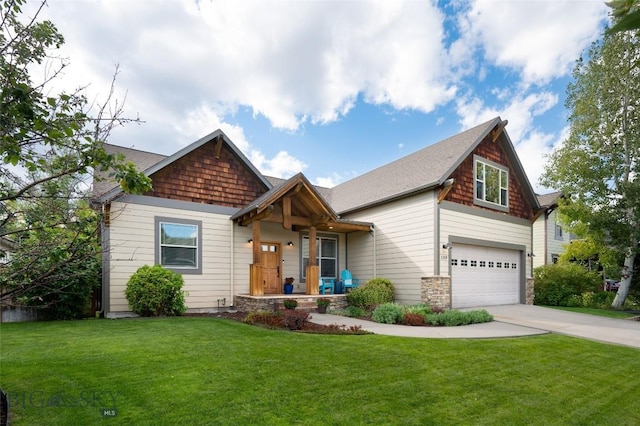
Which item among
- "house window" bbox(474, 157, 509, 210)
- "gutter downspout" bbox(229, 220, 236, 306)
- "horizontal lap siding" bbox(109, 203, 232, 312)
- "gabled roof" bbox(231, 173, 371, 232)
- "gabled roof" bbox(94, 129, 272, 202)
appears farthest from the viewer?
"house window" bbox(474, 157, 509, 210)

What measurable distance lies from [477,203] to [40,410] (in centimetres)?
1445

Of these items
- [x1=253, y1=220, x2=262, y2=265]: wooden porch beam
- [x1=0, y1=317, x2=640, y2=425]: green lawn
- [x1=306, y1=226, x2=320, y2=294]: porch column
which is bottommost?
[x1=0, y1=317, x2=640, y2=425]: green lawn

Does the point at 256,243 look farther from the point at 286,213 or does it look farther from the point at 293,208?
the point at 293,208

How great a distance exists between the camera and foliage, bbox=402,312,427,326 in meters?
10.2

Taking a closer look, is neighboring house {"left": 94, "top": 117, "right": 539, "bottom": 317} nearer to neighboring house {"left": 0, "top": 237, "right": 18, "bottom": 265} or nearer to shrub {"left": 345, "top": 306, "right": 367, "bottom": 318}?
shrub {"left": 345, "top": 306, "right": 367, "bottom": 318}

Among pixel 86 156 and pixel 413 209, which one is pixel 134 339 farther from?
pixel 413 209

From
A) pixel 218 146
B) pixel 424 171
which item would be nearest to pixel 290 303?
pixel 218 146

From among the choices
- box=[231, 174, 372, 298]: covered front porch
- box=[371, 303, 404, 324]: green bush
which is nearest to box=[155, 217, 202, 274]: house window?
box=[231, 174, 372, 298]: covered front porch

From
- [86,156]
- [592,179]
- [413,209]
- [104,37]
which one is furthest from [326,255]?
[86,156]

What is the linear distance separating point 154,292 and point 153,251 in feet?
5.38

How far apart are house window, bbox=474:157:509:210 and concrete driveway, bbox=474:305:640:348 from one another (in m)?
4.25

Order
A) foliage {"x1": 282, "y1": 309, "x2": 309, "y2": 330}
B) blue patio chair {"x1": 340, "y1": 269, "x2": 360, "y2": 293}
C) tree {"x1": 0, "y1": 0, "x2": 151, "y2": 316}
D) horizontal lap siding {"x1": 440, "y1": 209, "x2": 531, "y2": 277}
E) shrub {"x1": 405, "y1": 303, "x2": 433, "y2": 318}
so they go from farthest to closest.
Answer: blue patio chair {"x1": 340, "y1": 269, "x2": 360, "y2": 293} < horizontal lap siding {"x1": 440, "y1": 209, "x2": 531, "y2": 277} < shrub {"x1": 405, "y1": 303, "x2": 433, "y2": 318} < foliage {"x1": 282, "y1": 309, "x2": 309, "y2": 330} < tree {"x1": 0, "y1": 0, "x2": 151, "y2": 316}

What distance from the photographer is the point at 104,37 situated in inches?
203

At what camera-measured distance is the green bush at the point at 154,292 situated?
10.6 meters
